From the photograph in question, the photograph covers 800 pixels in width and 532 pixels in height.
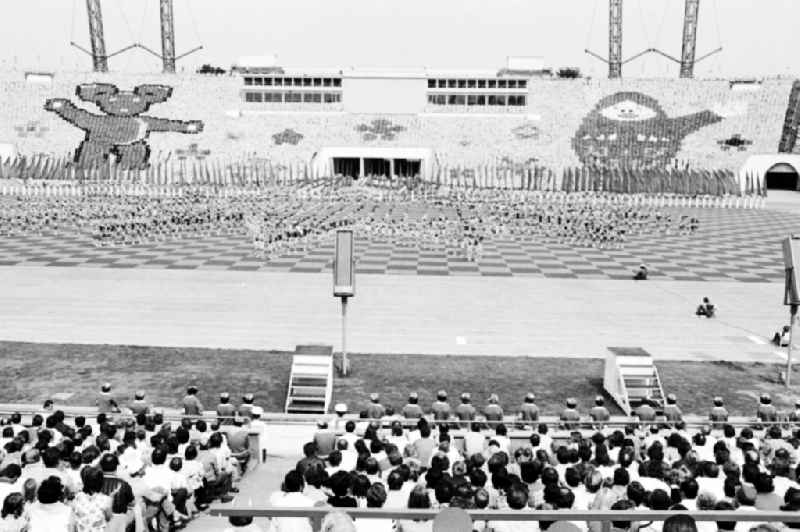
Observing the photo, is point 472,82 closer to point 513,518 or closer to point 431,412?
Answer: point 431,412

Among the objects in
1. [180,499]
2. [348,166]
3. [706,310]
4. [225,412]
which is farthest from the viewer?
[348,166]

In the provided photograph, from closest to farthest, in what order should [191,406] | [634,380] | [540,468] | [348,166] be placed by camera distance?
[540,468] < [191,406] < [634,380] < [348,166]

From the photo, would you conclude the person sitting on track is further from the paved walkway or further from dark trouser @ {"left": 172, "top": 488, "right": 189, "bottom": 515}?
dark trouser @ {"left": 172, "top": 488, "right": 189, "bottom": 515}

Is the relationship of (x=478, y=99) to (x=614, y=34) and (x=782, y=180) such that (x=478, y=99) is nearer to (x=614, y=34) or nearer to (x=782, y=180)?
(x=614, y=34)

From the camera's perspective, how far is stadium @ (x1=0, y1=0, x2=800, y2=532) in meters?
7.92

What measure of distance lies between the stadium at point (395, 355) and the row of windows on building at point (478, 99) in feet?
83.3

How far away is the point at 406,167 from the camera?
84.7 m

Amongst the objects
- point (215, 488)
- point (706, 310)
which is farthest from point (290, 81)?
point (215, 488)

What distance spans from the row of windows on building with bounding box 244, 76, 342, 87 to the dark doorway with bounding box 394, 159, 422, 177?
64.3 feet

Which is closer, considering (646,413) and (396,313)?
(646,413)

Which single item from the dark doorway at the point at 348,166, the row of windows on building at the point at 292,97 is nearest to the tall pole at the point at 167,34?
the row of windows on building at the point at 292,97

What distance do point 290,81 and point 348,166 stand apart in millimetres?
18394

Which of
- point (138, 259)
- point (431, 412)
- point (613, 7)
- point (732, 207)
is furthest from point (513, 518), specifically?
point (613, 7)

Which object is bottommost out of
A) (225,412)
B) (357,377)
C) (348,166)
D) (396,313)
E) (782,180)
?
(357,377)
